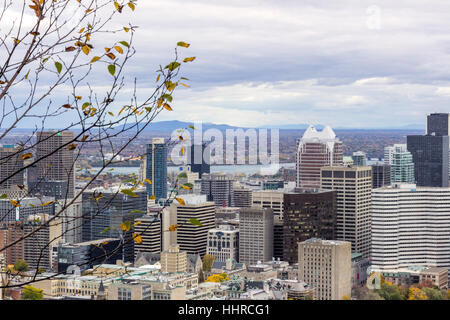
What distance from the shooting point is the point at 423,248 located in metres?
14.3

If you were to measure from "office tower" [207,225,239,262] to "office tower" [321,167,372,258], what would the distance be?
2.29m

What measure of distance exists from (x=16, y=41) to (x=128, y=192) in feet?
1.13

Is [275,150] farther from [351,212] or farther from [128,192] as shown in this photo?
[128,192]

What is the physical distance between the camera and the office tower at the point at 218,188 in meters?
20.3

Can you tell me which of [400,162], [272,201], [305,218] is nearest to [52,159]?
[305,218]

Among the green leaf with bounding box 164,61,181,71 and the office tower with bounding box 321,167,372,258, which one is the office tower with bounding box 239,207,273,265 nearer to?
the office tower with bounding box 321,167,372,258

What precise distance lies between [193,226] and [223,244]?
0.83 metres

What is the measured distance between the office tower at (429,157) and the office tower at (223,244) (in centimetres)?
656

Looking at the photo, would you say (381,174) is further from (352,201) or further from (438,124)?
(352,201)

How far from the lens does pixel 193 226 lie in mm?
14688

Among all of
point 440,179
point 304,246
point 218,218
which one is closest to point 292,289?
point 304,246

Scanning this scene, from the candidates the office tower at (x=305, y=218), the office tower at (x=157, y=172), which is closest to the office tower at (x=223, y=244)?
the office tower at (x=305, y=218)
